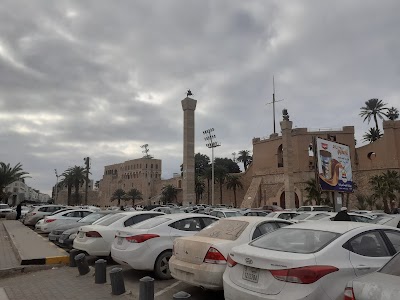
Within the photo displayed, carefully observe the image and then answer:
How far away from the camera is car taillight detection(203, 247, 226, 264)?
5922mm

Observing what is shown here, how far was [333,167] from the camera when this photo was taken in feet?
76.4

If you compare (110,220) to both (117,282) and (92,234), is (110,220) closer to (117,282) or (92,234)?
(92,234)

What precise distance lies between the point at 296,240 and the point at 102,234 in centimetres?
625

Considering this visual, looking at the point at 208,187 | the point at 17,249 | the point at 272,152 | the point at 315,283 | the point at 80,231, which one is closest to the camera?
the point at 315,283

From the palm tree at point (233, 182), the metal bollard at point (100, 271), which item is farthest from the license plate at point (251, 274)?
the palm tree at point (233, 182)

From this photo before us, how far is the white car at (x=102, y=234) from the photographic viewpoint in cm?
980

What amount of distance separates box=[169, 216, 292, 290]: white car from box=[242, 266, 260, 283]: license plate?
109 centimetres

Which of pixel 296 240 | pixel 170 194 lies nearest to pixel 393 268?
pixel 296 240

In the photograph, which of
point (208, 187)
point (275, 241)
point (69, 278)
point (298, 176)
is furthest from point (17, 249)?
point (208, 187)

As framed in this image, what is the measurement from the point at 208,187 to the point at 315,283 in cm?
6825

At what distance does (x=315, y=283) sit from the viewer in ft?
14.0

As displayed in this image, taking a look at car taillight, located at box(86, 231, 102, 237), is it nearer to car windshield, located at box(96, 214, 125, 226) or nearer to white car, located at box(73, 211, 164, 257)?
white car, located at box(73, 211, 164, 257)

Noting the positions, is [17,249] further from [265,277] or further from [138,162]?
[138,162]

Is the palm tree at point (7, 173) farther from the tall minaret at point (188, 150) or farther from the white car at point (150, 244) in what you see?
the white car at point (150, 244)
